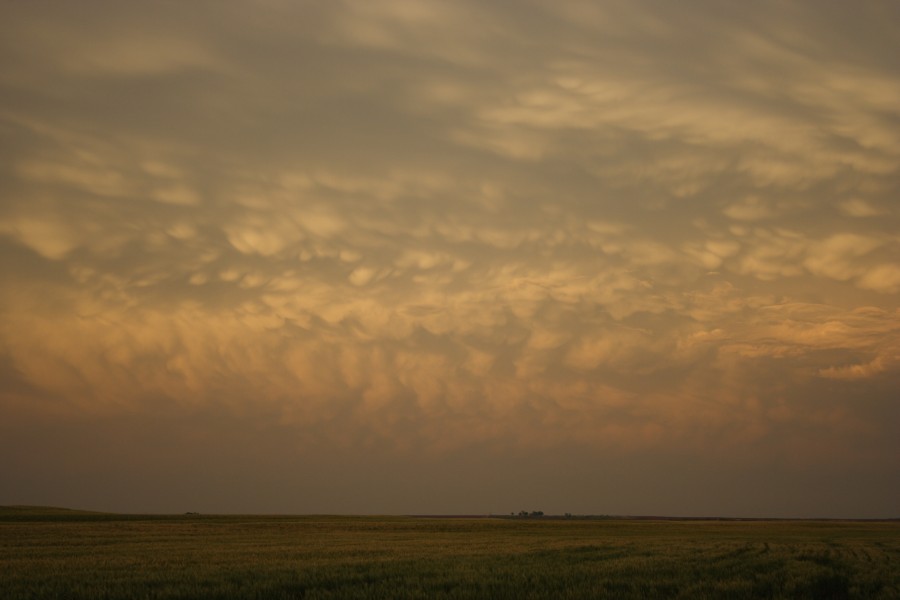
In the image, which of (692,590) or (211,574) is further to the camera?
(211,574)

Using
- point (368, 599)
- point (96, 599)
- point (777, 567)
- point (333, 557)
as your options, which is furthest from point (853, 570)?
point (96, 599)

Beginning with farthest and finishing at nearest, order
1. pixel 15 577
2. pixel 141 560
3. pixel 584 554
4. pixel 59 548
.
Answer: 1. pixel 59 548
2. pixel 584 554
3. pixel 141 560
4. pixel 15 577

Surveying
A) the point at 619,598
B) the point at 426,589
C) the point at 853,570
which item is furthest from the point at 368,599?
the point at 853,570

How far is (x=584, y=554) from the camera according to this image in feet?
100

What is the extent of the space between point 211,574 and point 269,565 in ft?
12.6

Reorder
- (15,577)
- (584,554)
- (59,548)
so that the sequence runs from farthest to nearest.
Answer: (59,548) < (584,554) < (15,577)

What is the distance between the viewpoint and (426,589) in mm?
17750

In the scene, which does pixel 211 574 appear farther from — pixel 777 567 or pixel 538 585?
pixel 777 567

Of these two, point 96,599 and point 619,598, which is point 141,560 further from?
point 619,598

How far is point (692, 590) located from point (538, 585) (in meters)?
3.71

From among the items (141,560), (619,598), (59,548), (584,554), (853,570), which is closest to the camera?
(619,598)

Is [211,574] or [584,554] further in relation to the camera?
[584,554]

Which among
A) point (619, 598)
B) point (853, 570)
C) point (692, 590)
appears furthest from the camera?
point (853, 570)

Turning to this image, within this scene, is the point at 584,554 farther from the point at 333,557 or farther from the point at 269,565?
the point at 269,565
